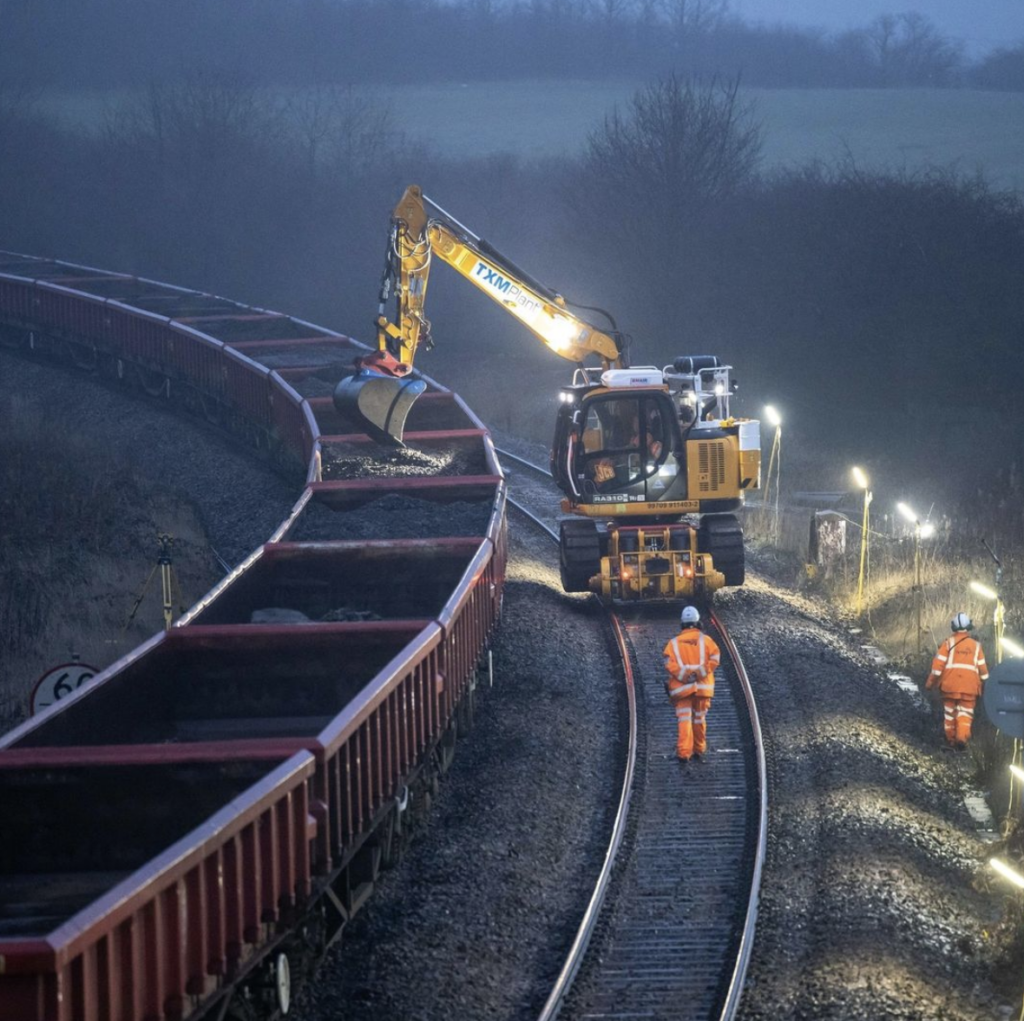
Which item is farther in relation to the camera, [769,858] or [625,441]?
[625,441]

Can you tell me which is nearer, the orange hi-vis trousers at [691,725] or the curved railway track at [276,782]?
the curved railway track at [276,782]

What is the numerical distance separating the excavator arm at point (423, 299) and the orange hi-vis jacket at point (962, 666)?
783cm

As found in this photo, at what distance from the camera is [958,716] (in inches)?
540

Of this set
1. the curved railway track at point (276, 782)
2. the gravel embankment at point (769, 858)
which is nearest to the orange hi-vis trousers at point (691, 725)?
the curved railway track at point (276, 782)

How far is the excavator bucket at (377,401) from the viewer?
2027 cm

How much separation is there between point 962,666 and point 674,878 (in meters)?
4.37

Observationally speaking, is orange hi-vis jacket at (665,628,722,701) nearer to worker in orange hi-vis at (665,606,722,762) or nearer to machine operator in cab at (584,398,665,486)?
worker in orange hi-vis at (665,606,722,762)

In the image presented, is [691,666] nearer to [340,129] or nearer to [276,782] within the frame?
[276,782]

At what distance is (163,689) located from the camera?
10.6 m

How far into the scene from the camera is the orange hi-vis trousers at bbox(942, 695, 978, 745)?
1362cm


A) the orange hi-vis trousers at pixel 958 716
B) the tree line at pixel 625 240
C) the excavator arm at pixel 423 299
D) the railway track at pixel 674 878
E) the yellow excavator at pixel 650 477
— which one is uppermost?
the tree line at pixel 625 240

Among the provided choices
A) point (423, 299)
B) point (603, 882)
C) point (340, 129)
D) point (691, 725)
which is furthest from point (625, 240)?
point (603, 882)

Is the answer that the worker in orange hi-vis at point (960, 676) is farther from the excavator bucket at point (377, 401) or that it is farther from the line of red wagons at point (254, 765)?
the excavator bucket at point (377, 401)

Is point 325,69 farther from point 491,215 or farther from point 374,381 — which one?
point 374,381
